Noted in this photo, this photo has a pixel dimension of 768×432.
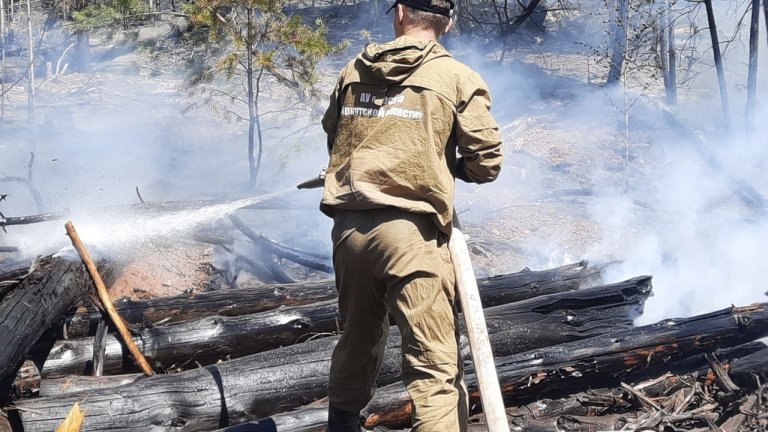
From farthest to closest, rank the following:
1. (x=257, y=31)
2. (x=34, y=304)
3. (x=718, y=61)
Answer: (x=718, y=61)
(x=257, y=31)
(x=34, y=304)

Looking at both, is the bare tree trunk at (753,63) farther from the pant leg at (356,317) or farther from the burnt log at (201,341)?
the pant leg at (356,317)

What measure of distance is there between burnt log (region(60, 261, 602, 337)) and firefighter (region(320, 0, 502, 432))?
2216 mm

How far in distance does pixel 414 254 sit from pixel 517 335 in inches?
78.2

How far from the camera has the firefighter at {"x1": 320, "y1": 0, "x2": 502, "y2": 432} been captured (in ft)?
9.74

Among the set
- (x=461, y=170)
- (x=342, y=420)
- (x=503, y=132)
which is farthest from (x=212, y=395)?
(x=503, y=132)

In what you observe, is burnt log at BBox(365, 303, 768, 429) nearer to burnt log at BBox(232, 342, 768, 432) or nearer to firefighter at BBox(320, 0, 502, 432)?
burnt log at BBox(232, 342, 768, 432)

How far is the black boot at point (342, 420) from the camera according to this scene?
11.0 feet

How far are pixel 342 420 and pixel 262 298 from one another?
205 centimetres

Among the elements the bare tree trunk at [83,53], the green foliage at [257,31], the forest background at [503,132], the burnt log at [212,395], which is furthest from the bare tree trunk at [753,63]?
the bare tree trunk at [83,53]

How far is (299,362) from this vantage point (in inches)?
167

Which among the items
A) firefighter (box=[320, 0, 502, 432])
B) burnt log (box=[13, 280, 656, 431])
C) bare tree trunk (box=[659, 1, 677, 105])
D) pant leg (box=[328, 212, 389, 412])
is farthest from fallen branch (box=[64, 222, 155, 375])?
bare tree trunk (box=[659, 1, 677, 105])

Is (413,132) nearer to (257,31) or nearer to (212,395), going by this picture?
(212,395)

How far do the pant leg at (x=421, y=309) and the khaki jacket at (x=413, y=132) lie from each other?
10 centimetres

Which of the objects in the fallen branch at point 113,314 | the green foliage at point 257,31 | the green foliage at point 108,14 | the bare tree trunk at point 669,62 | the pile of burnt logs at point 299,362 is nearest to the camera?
the pile of burnt logs at point 299,362
